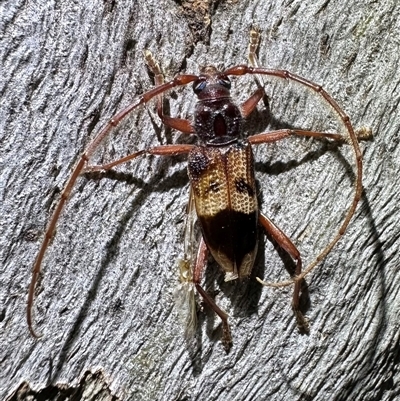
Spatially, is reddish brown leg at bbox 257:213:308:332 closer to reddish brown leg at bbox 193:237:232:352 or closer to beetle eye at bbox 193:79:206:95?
reddish brown leg at bbox 193:237:232:352

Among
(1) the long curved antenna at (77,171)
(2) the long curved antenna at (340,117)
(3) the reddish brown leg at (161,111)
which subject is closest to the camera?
(1) the long curved antenna at (77,171)

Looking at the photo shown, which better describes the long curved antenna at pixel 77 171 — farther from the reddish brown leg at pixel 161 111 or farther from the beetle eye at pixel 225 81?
the beetle eye at pixel 225 81

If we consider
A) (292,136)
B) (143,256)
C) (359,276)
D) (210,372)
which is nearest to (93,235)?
(143,256)

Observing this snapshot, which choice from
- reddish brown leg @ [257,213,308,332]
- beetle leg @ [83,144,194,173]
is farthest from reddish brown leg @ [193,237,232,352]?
beetle leg @ [83,144,194,173]

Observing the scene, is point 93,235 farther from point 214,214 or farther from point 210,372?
point 210,372

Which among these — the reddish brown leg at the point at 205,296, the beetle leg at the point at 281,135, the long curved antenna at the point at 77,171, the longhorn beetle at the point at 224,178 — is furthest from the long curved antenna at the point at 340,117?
the long curved antenna at the point at 77,171

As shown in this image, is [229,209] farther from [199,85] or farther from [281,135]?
[199,85]

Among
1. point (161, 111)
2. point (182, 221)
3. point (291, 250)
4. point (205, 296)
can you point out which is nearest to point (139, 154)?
point (161, 111)
